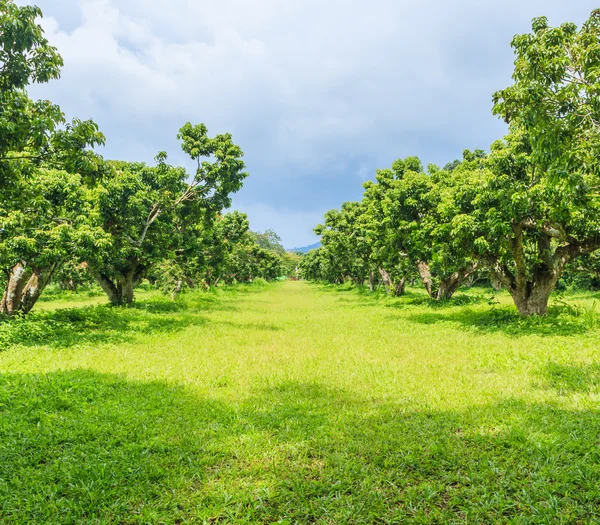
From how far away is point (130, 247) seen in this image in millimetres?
18781

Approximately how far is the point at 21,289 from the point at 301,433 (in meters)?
13.6

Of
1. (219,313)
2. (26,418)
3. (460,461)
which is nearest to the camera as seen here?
(460,461)

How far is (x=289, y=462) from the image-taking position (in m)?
4.68

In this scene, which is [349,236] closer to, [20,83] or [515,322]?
[515,322]

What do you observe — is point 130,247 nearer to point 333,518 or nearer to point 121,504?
point 121,504

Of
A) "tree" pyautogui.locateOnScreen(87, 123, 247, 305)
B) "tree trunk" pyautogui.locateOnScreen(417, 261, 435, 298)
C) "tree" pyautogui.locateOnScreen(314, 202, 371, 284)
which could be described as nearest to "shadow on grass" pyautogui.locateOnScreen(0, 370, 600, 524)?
"tree" pyautogui.locateOnScreen(87, 123, 247, 305)

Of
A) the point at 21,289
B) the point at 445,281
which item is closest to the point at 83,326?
the point at 21,289

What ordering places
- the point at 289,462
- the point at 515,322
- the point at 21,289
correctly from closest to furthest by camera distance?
the point at 289,462 → the point at 515,322 → the point at 21,289

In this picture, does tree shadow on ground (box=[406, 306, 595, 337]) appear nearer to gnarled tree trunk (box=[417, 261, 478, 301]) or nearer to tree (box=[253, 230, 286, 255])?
gnarled tree trunk (box=[417, 261, 478, 301])

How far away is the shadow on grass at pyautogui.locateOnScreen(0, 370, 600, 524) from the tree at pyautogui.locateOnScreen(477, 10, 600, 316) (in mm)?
5001

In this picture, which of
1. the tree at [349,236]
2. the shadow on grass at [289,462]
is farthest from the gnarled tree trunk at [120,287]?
the tree at [349,236]

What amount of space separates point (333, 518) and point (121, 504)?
2.19 metres

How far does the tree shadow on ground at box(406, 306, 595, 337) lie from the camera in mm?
11977

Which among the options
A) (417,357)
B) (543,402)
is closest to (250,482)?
(543,402)
